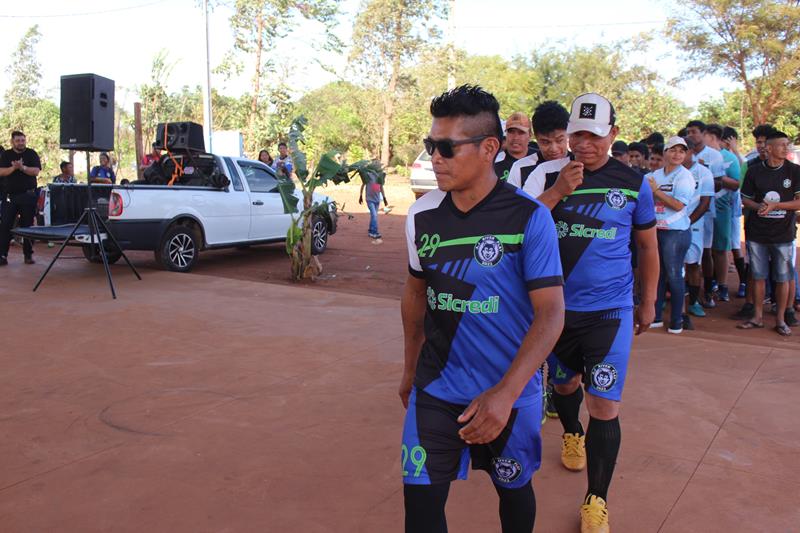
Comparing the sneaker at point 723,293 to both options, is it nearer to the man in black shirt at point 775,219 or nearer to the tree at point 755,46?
the man in black shirt at point 775,219

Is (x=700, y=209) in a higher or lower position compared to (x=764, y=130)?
lower

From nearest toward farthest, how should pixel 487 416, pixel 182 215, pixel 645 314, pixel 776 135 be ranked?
pixel 487 416 → pixel 645 314 → pixel 776 135 → pixel 182 215

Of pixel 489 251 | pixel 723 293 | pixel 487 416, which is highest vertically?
pixel 489 251

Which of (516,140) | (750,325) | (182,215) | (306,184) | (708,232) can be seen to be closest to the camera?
(516,140)

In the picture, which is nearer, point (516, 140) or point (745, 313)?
point (516, 140)

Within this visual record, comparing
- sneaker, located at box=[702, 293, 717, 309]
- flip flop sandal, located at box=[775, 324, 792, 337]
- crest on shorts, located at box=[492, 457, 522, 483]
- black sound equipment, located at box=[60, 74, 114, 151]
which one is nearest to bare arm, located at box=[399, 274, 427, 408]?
crest on shorts, located at box=[492, 457, 522, 483]

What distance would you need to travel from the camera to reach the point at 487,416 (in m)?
2.13

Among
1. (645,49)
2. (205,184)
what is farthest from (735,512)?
(645,49)

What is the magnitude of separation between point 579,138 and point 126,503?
278 cm

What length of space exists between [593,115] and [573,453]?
70.9 inches

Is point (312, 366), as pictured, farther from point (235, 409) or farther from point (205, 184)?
point (205, 184)

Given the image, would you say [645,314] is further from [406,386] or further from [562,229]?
[406,386]

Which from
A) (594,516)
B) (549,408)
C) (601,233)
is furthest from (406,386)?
(549,408)

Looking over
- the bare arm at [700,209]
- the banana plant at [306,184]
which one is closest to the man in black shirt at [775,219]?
the bare arm at [700,209]
